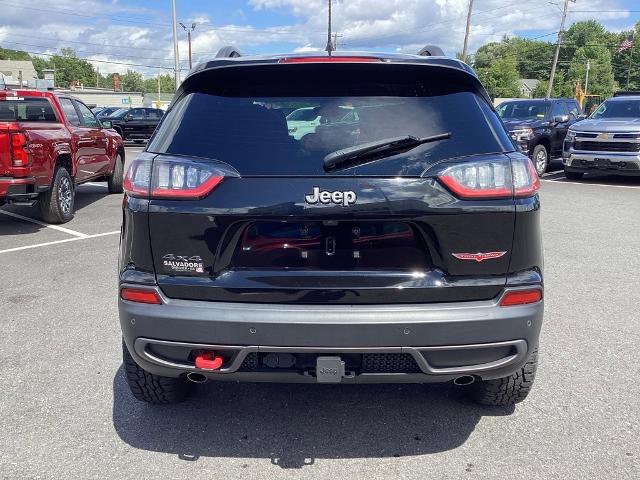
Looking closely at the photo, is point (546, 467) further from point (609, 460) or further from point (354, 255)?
point (354, 255)

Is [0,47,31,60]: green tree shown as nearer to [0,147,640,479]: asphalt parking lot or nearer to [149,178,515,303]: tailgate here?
[0,147,640,479]: asphalt parking lot

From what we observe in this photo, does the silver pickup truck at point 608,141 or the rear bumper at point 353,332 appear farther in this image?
the silver pickup truck at point 608,141

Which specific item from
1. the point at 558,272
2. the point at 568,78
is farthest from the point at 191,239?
the point at 568,78

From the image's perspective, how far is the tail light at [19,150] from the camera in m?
7.52

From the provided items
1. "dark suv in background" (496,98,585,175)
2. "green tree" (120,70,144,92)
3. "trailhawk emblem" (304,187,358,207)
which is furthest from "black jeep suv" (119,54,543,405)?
"green tree" (120,70,144,92)

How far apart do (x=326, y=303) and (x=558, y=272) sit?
4.25 meters

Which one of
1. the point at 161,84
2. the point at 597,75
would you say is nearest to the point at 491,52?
the point at 597,75

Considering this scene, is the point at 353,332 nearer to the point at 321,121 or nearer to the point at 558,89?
the point at 321,121

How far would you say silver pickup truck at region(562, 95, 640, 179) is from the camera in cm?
1248

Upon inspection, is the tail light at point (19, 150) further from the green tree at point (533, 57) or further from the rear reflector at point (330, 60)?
the green tree at point (533, 57)

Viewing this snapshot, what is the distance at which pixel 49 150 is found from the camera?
318 inches

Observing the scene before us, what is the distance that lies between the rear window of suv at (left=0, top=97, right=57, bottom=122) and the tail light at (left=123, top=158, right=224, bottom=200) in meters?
7.55

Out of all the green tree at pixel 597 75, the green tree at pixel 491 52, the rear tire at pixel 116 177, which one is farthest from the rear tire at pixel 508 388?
the green tree at pixel 491 52

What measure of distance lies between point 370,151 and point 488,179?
510mm
